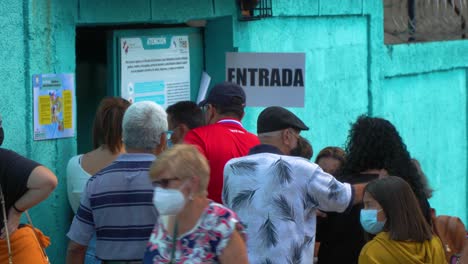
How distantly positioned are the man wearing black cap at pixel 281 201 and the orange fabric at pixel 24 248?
1043 mm

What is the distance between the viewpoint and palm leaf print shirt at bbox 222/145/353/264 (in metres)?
4.91

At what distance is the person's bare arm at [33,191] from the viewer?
4.90m

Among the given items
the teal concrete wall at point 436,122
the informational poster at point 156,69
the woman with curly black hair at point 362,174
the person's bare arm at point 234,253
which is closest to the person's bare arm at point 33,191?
the person's bare arm at point 234,253

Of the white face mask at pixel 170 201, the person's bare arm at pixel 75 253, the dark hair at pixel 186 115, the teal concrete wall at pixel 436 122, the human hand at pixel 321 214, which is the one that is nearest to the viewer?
the white face mask at pixel 170 201

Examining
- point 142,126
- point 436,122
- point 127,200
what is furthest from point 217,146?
point 436,122

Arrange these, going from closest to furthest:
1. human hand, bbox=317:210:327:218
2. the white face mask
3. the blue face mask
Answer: the white face mask < the blue face mask < human hand, bbox=317:210:327:218

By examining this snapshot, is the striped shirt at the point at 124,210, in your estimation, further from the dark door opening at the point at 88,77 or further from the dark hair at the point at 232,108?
the dark door opening at the point at 88,77

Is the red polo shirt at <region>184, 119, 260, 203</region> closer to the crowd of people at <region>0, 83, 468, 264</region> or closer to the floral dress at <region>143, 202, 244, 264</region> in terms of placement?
the crowd of people at <region>0, 83, 468, 264</region>

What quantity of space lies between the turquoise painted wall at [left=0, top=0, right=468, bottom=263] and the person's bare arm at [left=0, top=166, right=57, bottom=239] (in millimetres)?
1054

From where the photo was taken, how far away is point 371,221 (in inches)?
206

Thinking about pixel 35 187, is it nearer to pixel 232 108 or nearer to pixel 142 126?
pixel 142 126

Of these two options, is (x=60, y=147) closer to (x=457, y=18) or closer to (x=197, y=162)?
(x=197, y=162)

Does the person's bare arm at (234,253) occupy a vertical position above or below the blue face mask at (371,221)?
above

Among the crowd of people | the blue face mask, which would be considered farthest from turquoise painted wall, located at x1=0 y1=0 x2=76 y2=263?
the blue face mask
